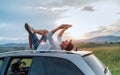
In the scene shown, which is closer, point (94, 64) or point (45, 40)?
point (94, 64)

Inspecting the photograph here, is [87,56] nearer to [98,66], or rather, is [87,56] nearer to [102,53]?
[98,66]

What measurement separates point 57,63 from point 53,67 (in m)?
0.10

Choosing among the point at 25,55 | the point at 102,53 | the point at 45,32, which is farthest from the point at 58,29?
the point at 102,53

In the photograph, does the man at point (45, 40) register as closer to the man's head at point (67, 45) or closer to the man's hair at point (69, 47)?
the man's head at point (67, 45)

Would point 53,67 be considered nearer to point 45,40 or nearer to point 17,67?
point 17,67

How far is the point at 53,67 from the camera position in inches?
352

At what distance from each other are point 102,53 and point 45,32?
82.0ft

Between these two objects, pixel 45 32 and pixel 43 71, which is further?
pixel 45 32

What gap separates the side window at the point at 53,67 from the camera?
28.7 feet

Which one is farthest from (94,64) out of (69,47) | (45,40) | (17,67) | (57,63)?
(45,40)

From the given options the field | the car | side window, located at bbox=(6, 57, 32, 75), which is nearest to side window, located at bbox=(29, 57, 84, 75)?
the car

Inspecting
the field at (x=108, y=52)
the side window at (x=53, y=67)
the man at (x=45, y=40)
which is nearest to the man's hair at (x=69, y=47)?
the man at (x=45, y=40)

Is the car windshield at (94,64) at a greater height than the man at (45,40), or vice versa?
the man at (45,40)

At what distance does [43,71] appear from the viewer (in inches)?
355
